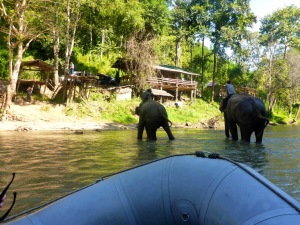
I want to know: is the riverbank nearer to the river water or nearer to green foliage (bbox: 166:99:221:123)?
green foliage (bbox: 166:99:221:123)

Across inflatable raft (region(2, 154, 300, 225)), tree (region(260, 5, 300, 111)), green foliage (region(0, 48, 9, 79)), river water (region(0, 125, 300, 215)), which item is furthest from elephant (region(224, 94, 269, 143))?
tree (region(260, 5, 300, 111))

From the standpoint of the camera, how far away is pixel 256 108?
37.9 feet

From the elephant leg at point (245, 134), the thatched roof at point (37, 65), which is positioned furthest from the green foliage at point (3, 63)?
the elephant leg at point (245, 134)

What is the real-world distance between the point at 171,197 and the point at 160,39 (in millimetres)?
34634

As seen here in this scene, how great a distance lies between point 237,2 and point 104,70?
2169cm

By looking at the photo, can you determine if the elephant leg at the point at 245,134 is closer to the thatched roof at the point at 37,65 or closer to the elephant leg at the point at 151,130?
the elephant leg at the point at 151,130

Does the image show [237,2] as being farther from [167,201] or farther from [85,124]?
[167,201]

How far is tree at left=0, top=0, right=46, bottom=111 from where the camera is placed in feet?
70.2

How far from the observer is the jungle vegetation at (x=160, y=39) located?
90.0ft

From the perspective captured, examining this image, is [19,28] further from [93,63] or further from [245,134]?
[245,134]

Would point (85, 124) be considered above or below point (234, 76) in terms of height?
below

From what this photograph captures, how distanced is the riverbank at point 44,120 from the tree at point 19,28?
109cm

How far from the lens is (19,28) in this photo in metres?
21.6

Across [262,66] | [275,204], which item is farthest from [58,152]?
[262,66]
